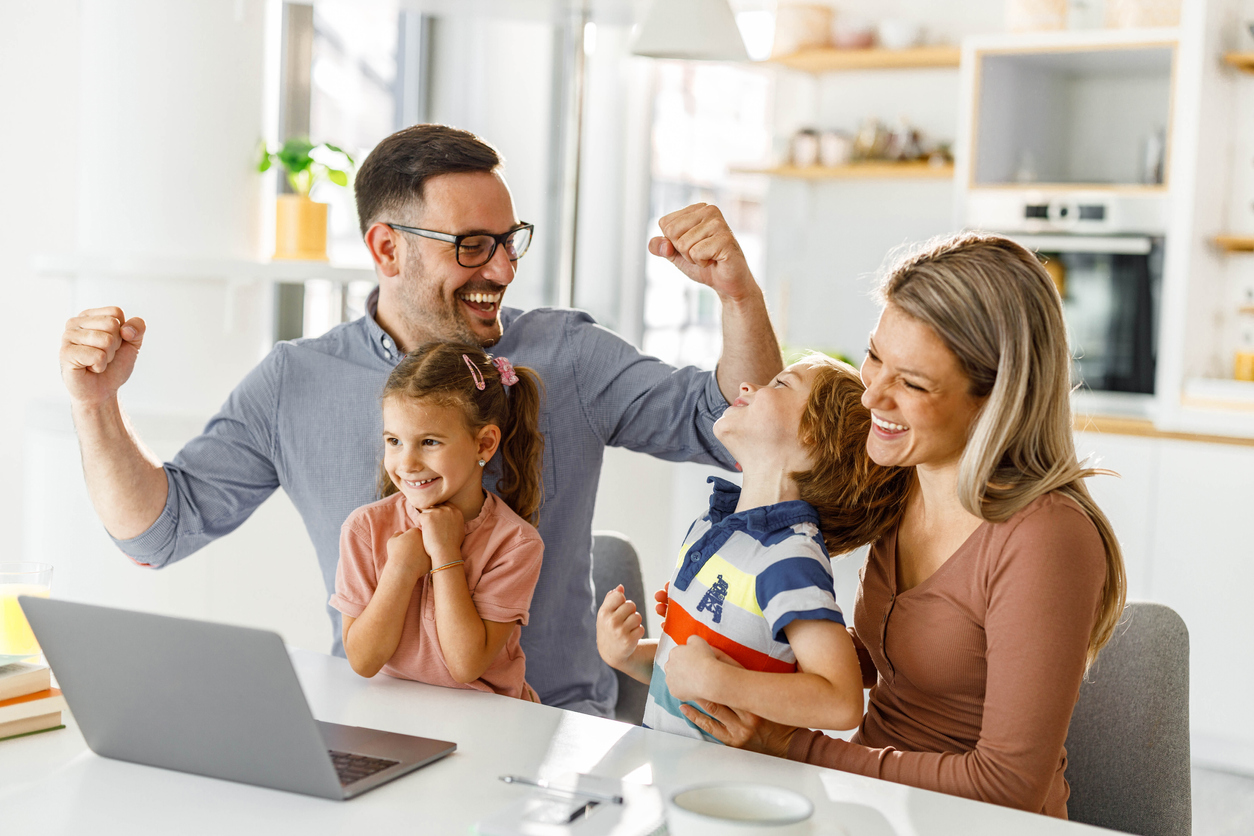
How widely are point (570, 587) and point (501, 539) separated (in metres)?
0.33

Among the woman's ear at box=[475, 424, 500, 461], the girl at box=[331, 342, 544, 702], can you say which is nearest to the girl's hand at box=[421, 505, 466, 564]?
the girl at box=[331, 342, 544, 702]

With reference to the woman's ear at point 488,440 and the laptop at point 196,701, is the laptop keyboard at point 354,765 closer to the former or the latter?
the laptop at point 196,701

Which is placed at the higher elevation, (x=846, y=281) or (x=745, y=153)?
(x=745, y=153)

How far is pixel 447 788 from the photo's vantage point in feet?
Result: 3.68

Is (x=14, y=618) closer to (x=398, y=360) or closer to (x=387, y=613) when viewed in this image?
(x=387, y=613)

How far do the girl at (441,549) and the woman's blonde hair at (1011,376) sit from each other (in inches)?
22.9

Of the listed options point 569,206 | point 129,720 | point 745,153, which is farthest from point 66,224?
point 745,153

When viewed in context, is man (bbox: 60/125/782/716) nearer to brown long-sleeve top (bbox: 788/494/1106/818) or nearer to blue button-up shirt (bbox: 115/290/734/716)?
blue button-up shirt (bbox: 115/290/734/716)

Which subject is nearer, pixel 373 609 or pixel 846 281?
pixel 373 609

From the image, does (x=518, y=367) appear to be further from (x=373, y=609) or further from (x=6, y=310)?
(x=6, y=310)

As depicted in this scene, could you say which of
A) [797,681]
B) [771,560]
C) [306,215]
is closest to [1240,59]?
[306,215]

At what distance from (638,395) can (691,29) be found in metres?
1.06

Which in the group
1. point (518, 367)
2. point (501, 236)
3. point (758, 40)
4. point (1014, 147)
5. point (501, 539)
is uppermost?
point (758, 40)

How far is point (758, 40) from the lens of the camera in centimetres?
476
